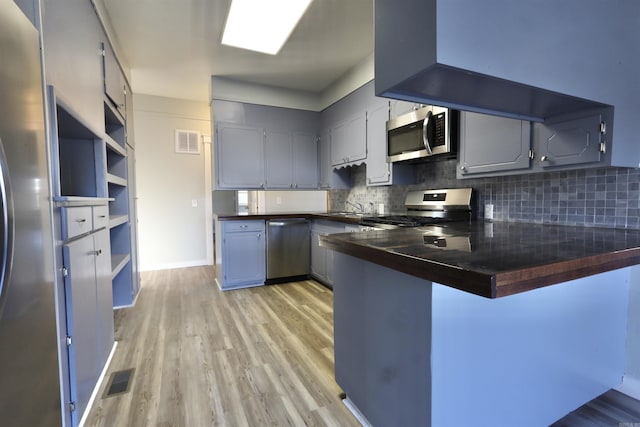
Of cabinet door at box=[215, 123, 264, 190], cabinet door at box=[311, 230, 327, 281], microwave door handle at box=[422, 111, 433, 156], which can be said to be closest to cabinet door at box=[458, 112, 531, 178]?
microwave door handle at box=[422, 111, 433, 156]

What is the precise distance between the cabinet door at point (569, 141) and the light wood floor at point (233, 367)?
129 cm

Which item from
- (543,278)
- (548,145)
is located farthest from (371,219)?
(543,278)

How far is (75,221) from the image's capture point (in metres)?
1.45

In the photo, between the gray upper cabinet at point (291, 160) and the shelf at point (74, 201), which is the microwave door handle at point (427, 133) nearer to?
the gray upper cabinet at point (291, 160)

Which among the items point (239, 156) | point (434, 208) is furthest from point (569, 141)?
point (239, 156)

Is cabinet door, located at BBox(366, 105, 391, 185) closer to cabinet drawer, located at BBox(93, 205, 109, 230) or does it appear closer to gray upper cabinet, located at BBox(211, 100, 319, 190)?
gray upper cabinet, located at BBox(211, 100, 319, 190)

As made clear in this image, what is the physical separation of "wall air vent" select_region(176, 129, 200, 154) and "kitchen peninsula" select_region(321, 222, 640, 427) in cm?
405

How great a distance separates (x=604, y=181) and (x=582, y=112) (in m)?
0.48

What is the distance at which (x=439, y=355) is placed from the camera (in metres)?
0.97

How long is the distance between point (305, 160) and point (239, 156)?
0.93 m

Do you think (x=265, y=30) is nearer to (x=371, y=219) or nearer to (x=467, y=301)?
(x=371, y=219)

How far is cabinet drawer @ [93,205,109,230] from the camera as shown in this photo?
177 cm

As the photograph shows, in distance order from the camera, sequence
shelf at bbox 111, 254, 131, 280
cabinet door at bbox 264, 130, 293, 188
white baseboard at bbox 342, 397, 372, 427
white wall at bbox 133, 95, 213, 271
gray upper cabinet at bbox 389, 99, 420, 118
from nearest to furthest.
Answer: white baseboard at bbox 342, 397, 372, 427 → shelf at bbox 111, 254, 131, 280 → gray upper cabinet at bbox 389, 99, 420, 118 → cabinet door at bbox 264, 130, 293, 188 → white wall at bbox 133, 95, 213, 271

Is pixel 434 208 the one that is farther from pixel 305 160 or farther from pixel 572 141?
pixel 305 160
